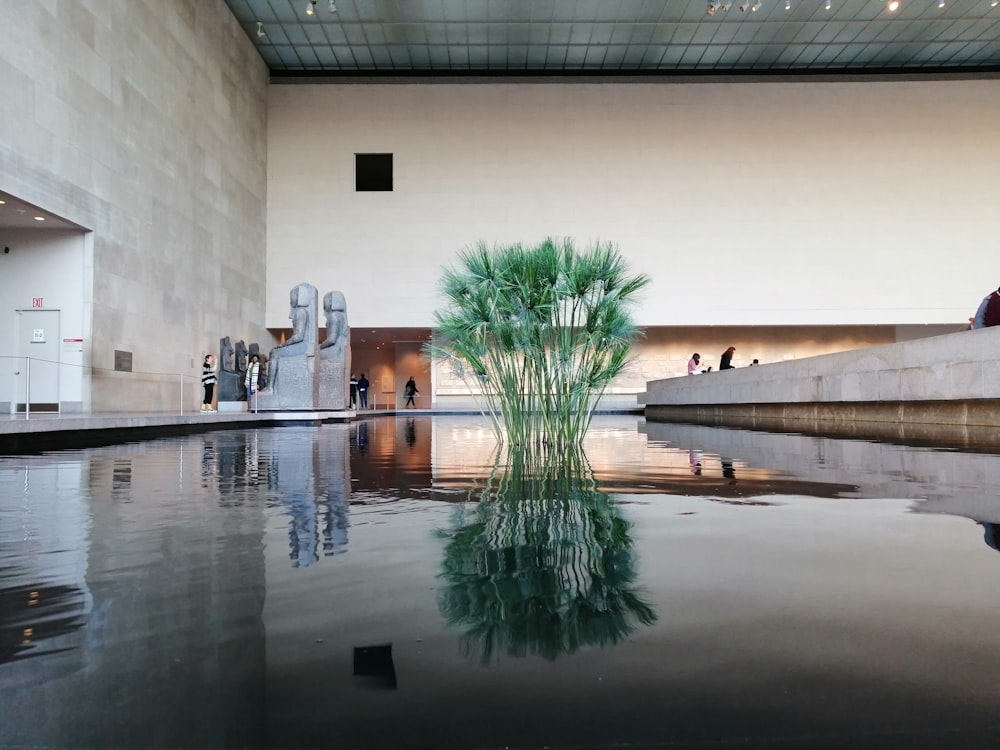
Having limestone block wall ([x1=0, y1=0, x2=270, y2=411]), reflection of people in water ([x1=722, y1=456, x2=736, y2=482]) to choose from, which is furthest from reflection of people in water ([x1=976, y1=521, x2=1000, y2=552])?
limestone block wall ([x1=0, y1=0, x2=270, y2=411])

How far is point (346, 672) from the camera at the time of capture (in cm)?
100

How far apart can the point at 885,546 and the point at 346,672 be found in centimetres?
149

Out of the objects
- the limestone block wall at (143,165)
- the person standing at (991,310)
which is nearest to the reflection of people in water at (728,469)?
the person standing at (991,310)

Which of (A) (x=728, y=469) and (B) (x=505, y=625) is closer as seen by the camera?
(B) (x=505, y=625)

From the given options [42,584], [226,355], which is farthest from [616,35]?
[42,584]

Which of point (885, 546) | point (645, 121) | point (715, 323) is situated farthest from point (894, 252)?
point (885, 546)

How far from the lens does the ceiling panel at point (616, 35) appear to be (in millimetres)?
22781

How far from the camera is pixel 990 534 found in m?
2.04

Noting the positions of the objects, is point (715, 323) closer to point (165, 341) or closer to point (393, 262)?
point (393, 262)

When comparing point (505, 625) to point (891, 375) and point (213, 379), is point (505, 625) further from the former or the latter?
point (213, 379)

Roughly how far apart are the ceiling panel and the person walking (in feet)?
41.4

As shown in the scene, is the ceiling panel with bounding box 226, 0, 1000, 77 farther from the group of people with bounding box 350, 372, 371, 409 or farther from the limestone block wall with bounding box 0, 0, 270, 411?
the group of people with bounding box 350, 372, 371, 409

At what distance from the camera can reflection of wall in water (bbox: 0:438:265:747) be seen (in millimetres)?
845

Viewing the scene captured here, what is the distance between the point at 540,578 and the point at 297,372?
607 inches
